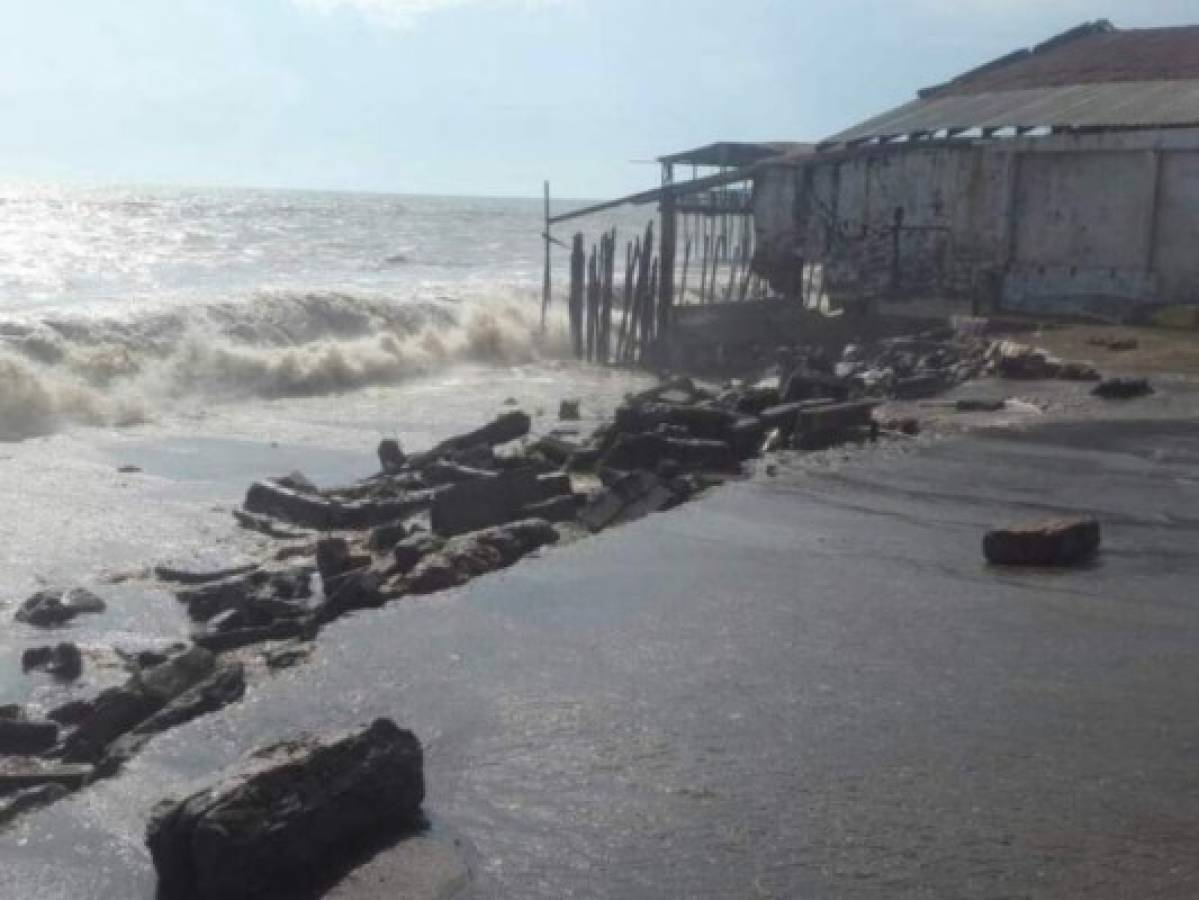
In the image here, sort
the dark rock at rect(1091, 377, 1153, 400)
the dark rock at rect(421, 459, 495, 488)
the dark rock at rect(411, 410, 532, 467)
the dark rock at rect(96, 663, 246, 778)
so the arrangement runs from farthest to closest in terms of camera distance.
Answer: the dark rock at rect(1091, 377, 1153, 400) < the dark rock at rect(411, 410, 532, 467) < the dark rock at rect(421, 459, 495, 488) < the dark rock at rect(96, 663, 246, 778)

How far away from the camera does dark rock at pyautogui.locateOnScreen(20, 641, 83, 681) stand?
27.6ft

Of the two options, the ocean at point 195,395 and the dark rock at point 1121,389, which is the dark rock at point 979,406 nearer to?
the dark rock at point 1121,389

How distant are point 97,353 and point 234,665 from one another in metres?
20.0

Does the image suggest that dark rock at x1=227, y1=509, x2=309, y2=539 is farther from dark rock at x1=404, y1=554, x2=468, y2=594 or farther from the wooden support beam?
the wooden support beam

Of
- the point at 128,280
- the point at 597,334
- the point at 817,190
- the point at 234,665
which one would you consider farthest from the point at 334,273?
the point at 234,665

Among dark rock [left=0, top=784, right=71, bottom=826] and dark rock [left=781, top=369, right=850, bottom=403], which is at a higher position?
dark rock [left=781, top=369, right=850, bottom=403]

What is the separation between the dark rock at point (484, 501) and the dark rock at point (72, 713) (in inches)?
162

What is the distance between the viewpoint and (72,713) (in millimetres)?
7086

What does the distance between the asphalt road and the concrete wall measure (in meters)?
13.0

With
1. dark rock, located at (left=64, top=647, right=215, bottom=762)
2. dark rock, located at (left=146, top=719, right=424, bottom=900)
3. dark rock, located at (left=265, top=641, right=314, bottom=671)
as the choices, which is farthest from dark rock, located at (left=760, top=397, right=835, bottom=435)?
dark rock, located at (left=146, top=719, right=424, bottom=900)

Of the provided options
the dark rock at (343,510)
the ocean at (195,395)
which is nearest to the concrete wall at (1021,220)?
the ocean at (195,395)

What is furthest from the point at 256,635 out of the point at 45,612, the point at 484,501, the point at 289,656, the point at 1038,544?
the point at 1038,544

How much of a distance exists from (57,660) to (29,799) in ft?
9.17

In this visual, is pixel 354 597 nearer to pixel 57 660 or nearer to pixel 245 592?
pixel 245 592
